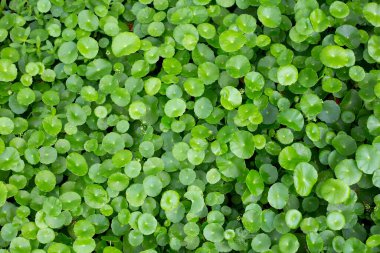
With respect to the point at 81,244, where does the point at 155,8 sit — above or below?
above

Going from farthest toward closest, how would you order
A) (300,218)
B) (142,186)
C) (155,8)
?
(155,8) < (142,186) < (300,218)

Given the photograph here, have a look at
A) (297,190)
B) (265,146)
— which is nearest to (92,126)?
(265,146)

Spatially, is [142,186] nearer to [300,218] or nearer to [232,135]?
[232,135]

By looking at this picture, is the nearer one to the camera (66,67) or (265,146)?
(265,146)

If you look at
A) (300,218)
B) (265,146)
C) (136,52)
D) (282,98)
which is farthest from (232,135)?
(136,52)

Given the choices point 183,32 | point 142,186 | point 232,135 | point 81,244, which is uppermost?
point 183,32

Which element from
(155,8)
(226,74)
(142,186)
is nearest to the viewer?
(142,186)

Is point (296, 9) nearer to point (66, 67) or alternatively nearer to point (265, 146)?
point (265, 146)
